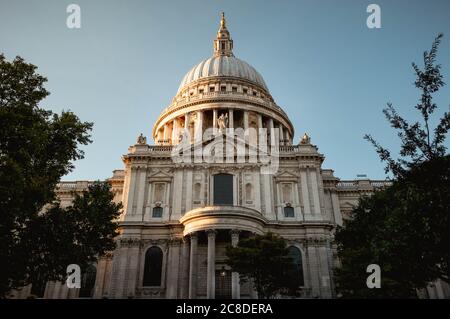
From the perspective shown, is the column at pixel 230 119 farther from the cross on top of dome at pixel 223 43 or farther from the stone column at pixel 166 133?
the cross on top of dome at pixel 223 43

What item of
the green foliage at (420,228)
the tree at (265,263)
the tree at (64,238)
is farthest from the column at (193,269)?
the green foliage at (420,228)

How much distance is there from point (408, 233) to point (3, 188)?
17.0 m

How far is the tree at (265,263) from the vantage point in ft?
77.2

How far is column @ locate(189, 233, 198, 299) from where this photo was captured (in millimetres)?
29281

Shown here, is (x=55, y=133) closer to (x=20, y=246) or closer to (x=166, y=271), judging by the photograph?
(x=20, y=246)

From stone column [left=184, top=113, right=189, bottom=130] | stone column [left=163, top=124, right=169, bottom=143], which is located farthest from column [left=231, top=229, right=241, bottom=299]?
stone column [left=163, top=124, right=169, bottom=143]

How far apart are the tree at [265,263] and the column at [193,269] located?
21.6 feet

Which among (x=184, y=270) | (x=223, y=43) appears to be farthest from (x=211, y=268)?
(x=223, y=43)

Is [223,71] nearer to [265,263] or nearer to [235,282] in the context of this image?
[235,282]

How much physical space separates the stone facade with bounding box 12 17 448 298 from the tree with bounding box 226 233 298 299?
4.82 metres

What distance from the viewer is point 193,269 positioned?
30203 millimetres

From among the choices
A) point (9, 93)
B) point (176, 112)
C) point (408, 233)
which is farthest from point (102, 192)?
point (176, 112)

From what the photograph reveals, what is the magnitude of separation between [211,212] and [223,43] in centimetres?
4591

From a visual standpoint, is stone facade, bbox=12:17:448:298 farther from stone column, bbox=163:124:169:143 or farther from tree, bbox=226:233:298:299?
stone column, bbox=163:124:169:143
